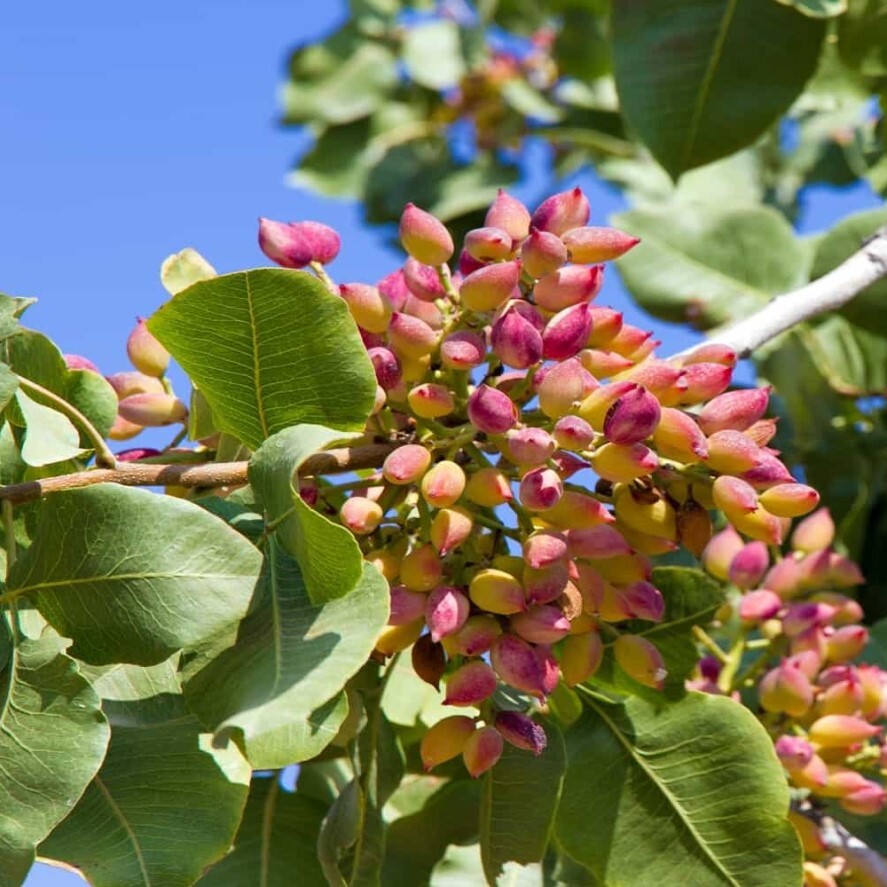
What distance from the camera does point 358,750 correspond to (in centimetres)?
114

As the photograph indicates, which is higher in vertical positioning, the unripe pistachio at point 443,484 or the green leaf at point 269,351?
the green leaf at point 269,351

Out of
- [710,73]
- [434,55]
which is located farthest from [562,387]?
[434,55]

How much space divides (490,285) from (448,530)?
0.19 m

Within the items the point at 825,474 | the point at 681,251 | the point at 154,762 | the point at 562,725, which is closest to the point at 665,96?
the point at 681,251

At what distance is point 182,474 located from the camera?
973 mm

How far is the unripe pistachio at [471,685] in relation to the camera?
38.6 inches

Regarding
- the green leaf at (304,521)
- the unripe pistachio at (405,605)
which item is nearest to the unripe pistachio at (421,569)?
the unripe pistachio at (405,605)

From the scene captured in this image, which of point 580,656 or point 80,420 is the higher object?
point 80,420

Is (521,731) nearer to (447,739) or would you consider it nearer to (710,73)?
(447,739)

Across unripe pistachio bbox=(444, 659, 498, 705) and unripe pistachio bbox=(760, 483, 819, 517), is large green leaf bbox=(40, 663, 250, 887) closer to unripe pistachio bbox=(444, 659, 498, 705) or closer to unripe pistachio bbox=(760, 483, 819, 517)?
unripe pistachio bbox=(444, 659, 498, 705)

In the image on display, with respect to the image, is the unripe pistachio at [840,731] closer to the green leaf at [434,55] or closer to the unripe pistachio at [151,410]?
the unripe pistachio at [151,410]

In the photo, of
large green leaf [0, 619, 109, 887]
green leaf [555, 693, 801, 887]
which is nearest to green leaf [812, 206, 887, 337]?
green leaf [555, 693, 801, 887]

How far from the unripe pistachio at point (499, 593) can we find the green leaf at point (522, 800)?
0.21m

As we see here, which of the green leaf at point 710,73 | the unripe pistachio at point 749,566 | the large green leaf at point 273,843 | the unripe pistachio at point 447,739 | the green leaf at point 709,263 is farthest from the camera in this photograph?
the green leaf at point 709,263
